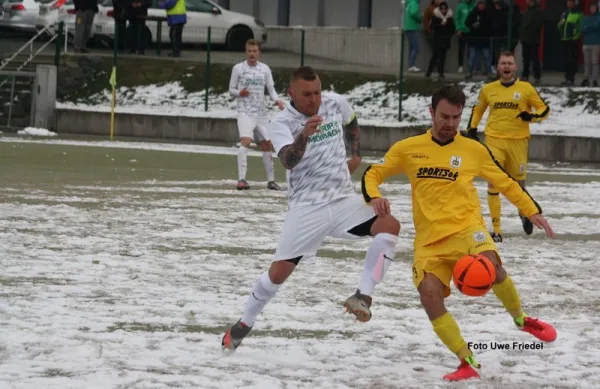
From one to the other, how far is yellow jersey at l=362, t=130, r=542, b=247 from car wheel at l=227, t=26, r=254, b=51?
27.0m

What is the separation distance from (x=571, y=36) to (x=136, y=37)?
1035 centimetres

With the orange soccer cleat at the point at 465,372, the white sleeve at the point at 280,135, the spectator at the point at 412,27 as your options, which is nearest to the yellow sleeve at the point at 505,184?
the orange soccer cleat at the point at 465,372

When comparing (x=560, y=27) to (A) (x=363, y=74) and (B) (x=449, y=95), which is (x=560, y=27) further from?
(B) (x=449, y=95)

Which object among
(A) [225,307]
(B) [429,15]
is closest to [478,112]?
(A) [225,307]

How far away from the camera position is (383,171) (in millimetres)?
8125

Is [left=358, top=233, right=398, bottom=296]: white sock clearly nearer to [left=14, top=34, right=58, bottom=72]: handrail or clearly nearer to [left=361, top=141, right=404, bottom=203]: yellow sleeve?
[left=361, top=141, right=404, bottom=203]: yellow sleeve

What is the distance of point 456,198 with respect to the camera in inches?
309

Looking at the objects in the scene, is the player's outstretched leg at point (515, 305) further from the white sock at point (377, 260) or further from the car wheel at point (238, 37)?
the car wheel at point (238, 37)

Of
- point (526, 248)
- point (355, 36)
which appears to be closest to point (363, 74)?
point (355, 36)

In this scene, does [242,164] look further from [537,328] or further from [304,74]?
[537,328]

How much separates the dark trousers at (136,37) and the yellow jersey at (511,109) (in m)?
18.6

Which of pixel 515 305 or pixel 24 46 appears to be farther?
pixel 24 46

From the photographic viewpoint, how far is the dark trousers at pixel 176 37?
107 ft

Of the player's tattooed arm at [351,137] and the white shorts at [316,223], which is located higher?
the player's tattooed arm at [351,137]
